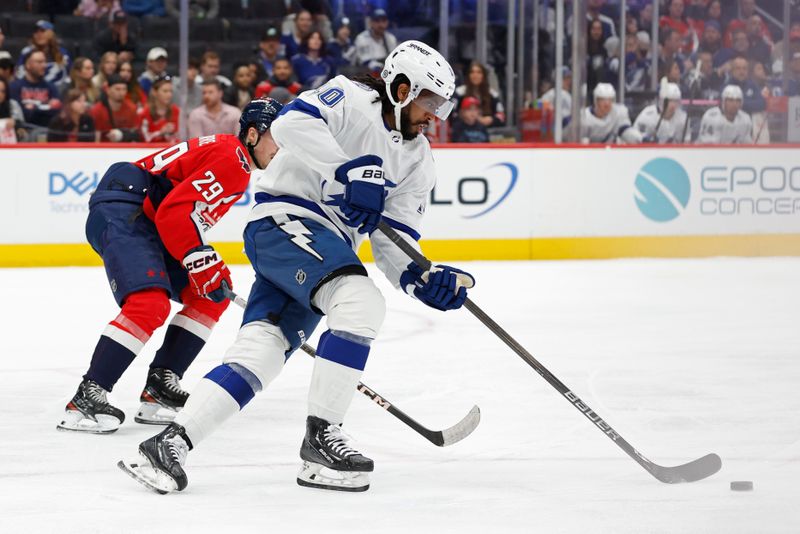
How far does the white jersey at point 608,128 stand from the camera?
26.6ft

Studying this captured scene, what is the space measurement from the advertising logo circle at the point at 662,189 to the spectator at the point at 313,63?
2.13 m

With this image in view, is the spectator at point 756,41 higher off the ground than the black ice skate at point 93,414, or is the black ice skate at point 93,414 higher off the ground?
the spectator at point 756,41

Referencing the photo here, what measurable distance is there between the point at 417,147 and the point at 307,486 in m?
0.83

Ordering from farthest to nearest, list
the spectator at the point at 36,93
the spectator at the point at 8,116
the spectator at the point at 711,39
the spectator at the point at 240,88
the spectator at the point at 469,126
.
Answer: the spectator at the point at 711,39
the spectator at the point at 469,126
the spectator at the point at 240,88
the spectator at the point at 36,93
the spectator at the point at 8,116

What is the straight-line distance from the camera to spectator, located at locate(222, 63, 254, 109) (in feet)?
25.7

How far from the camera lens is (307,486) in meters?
2.80

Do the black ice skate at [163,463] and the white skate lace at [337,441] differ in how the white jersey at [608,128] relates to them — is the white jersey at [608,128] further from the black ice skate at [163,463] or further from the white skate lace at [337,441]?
the black ice skate at [163,463]

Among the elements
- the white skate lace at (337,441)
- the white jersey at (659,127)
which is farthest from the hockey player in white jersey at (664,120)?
the white skate lace at (337,441)

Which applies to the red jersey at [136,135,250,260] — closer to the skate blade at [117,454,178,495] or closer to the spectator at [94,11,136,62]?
→ the skate blade at [117,454,178,495]

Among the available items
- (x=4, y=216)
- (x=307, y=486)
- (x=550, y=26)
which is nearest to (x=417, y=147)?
(x=307, y=486)

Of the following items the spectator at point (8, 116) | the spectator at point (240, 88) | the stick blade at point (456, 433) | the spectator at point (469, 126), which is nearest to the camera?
the stick blade at point (456, 433)

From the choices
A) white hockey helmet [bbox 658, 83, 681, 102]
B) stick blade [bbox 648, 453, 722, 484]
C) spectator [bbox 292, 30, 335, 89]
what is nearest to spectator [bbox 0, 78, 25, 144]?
spectator [bbox 292, 30, 335, 89]

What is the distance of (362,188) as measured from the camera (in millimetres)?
2742

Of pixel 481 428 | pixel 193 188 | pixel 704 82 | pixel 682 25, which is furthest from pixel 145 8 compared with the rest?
pixel 481 428
